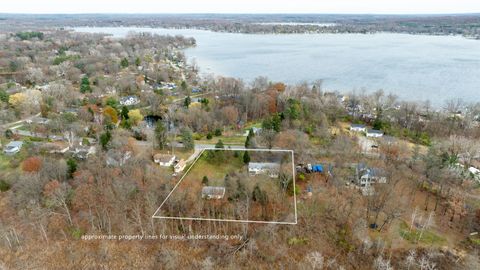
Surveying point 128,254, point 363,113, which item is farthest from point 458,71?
point 128,254

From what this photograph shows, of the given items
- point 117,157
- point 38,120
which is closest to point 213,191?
point 117,157

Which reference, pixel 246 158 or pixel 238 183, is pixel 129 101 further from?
pixel 238 183

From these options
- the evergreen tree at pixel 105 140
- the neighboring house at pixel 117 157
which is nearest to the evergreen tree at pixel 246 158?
the neighboring house at pixel 117 157

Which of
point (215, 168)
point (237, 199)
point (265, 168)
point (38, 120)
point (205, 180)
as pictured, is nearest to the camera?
point (237, 199)

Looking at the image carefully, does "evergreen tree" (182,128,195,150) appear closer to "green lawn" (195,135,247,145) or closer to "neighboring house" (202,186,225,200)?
"green lawn" (195,135,247,145)

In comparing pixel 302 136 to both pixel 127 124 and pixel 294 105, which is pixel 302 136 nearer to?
pixel 294 105

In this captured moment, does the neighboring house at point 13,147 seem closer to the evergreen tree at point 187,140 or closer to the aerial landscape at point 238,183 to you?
the aerial landscape at point 238,183
